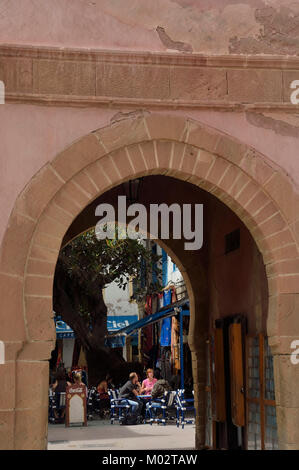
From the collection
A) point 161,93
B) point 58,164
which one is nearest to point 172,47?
point 161,93

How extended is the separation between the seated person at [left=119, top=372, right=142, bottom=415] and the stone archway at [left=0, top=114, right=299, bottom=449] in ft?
28.5

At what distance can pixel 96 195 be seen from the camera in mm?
6434

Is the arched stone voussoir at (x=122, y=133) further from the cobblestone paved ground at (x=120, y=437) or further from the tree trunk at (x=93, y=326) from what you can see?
the tree trunk at (x=93, y=326)

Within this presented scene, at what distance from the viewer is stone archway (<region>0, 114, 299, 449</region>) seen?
5.99 metres

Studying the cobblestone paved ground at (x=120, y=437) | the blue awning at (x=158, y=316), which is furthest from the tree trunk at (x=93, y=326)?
the cobblestone paved ground at (x=120, y=437)

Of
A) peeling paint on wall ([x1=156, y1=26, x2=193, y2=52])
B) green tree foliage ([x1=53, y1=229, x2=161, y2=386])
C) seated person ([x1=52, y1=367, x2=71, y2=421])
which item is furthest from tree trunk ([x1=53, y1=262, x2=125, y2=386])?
peeling paint on wall ([x1=156, y1=26, x2=193, y2=52])

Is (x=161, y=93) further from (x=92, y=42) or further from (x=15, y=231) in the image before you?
(x=15, y=231)

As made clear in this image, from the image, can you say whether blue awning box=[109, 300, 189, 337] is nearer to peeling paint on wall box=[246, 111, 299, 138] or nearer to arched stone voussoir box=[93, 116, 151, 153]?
peeling paint on wall box=[246, 111, 299, 138]

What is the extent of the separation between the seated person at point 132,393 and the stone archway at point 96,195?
8.68 m

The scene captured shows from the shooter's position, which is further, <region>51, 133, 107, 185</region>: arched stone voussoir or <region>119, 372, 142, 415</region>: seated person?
<region>119, 372, 142, 415</region>: seated person

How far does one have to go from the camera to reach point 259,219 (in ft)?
21.7

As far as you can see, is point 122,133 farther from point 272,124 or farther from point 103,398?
point 103,398

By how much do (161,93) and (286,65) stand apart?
1275 mm

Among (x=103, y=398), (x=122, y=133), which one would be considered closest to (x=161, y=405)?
(x=103, y=398)
